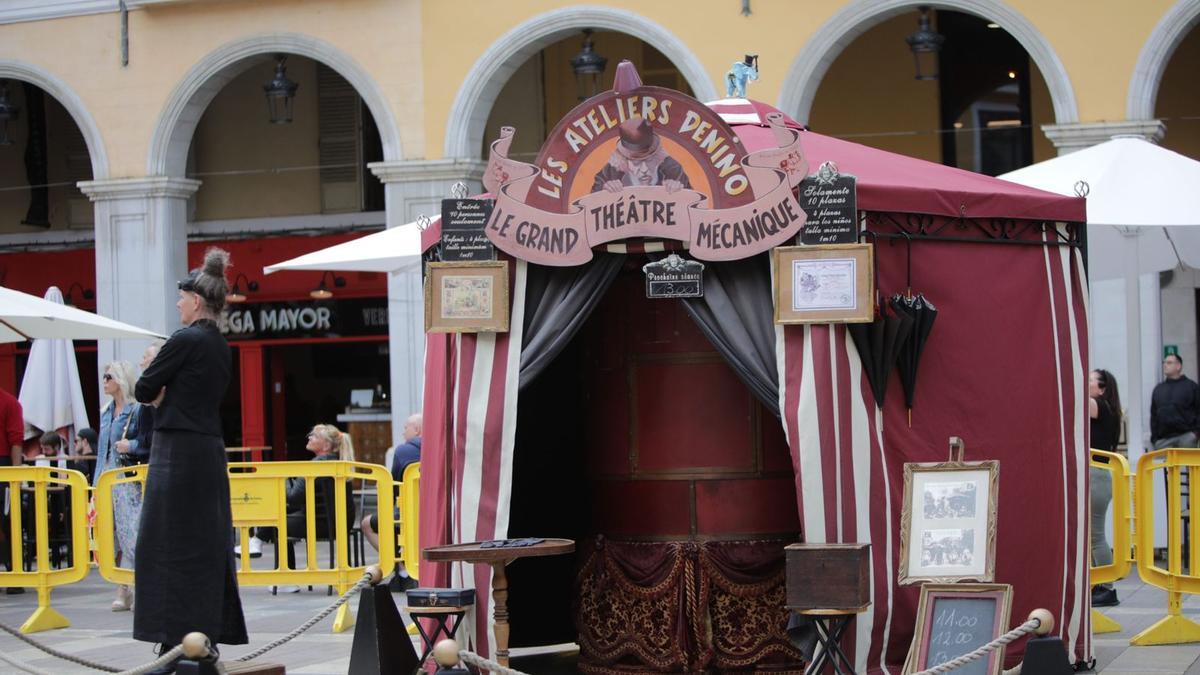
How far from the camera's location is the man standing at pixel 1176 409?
49.8ft

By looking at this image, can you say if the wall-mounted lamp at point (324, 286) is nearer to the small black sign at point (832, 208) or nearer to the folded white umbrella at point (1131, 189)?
the folded white umbrella at point (1131, 189)

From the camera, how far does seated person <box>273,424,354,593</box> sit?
12852 millimetres

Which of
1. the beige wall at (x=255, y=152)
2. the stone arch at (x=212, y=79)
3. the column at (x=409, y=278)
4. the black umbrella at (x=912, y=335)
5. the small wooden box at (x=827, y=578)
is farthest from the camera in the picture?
the beige wall at (x=255, y=152)

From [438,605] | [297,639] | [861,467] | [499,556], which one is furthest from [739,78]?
[297,639]

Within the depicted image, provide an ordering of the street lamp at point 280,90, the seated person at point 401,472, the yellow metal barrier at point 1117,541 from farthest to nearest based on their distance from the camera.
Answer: the street lamp at point 280,90 < the seated person at point 401,472 < the yellow metal barrier at point 1117,541

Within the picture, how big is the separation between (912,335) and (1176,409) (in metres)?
7.49

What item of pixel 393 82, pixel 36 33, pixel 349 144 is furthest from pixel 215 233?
pixel 393 82

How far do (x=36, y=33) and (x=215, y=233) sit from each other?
3932 mm

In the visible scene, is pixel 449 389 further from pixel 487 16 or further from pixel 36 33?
pixel 36 33

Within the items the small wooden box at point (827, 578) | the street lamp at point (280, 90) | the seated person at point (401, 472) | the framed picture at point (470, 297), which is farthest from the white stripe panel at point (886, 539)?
the street lamp at point (280, 90)

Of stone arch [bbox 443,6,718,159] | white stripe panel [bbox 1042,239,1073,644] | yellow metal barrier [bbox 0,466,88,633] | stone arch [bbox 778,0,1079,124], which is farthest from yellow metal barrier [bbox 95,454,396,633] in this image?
stone arch [bbox 778,0,1079,124]

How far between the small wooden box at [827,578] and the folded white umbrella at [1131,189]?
12.6 feet

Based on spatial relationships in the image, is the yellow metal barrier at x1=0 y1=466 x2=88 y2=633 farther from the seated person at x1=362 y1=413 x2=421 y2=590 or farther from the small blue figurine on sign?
the small blue figurine on sign

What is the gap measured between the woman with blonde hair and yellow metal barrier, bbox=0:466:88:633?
293 millimetres
